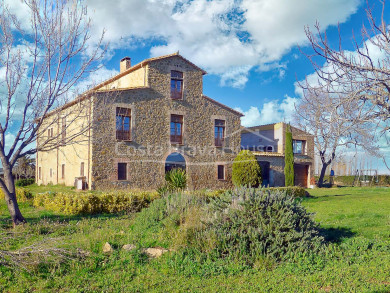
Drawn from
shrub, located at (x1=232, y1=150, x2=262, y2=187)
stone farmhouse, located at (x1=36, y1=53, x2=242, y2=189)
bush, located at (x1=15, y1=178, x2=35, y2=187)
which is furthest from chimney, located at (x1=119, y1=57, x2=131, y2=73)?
bush, located at (x1=15, y1=178, x2=35, y2=187)

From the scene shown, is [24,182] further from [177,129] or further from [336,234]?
[336,234]

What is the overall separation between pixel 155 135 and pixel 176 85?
A: 3558mm

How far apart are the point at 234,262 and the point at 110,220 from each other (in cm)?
489

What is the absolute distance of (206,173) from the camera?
71.0ft

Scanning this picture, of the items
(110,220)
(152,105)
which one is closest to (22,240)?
(110,220)

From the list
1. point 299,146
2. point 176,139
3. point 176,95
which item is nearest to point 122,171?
point 176,139

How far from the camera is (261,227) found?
18.9 ft

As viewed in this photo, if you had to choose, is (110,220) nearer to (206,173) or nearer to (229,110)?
(206,173)

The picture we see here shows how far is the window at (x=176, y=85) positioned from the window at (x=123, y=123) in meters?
3.26

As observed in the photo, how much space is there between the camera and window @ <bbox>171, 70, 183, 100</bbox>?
2034cm

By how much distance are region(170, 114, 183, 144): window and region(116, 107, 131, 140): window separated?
295 cm

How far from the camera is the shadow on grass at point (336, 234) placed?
6.80m

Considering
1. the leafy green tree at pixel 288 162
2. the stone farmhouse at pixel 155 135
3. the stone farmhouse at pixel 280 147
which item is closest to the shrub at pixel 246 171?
the stone farmhouse at pixel 155 135

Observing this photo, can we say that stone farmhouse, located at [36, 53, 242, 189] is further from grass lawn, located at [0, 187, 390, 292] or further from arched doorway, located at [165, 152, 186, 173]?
grass lawn, located at [0, 187, 390, 292]
